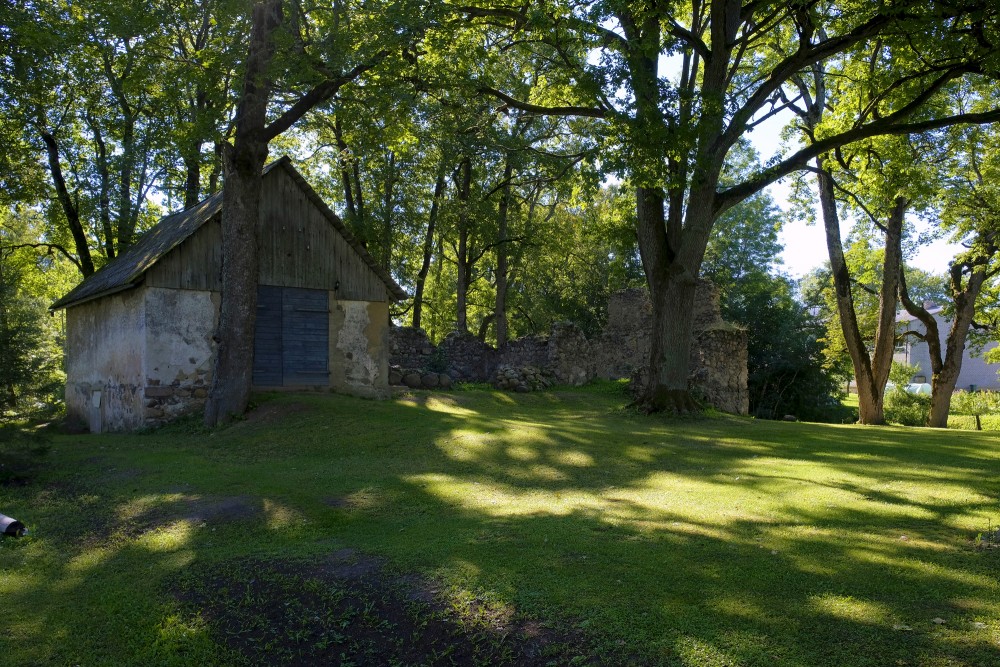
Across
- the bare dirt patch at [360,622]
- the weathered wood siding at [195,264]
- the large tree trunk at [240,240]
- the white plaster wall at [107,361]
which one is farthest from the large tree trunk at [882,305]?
the white plaster wall at [107,361]

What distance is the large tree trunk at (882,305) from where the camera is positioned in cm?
1962

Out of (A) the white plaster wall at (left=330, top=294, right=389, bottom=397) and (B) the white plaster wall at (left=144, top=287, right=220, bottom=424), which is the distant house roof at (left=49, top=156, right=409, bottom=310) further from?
(A) the white plaster wall at (left=330, top=294, right=389, bottom=397)

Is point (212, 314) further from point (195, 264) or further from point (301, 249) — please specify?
point (301, 249)

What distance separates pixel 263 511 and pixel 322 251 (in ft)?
36.5

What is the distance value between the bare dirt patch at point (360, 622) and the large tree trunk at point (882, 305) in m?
17.9

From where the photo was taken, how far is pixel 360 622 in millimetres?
4734

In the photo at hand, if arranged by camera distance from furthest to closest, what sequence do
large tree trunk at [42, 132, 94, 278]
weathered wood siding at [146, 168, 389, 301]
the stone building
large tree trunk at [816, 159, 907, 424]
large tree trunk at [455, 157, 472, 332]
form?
large tree trunk at [455, 157, 472, 332], large tree trunk at [42, 132, 94, 278], large tree trunk at [816, 159, 907, 424], weathered wood siding at [146, 168, 389, 301], the stone building

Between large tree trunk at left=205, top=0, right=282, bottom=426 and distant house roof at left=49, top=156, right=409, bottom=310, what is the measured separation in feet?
5.80

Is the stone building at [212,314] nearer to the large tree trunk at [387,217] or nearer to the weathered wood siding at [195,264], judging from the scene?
the weathered wood siding at [195,264]

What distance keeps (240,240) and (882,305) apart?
679 inches

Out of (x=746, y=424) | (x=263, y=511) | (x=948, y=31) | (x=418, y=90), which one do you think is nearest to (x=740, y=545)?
(x=263, y=511)

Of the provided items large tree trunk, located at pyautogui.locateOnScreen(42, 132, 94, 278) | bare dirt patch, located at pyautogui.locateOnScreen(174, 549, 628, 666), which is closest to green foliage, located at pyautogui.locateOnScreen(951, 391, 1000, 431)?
bare dirt patch, located at pyautogui.locateOnScreen(174, 549, 628, 666)

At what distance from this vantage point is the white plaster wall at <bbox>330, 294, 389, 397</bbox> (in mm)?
18000

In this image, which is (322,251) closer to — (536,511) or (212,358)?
(212,358)
